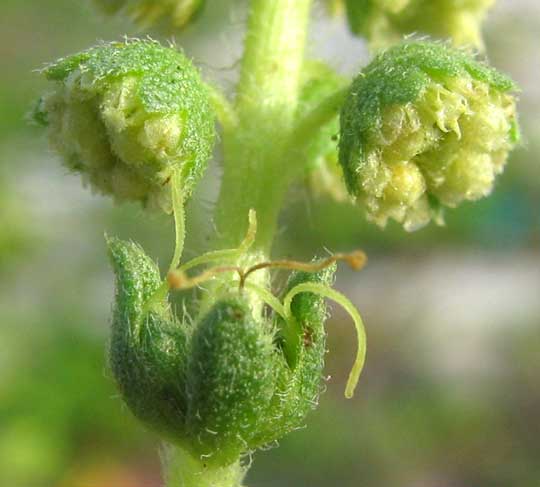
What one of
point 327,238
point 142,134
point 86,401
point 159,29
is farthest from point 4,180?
point 142,134

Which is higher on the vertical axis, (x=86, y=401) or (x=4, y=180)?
(x=4, y=180)

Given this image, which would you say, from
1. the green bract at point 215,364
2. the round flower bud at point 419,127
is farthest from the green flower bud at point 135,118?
the round flower bud at point 419,127

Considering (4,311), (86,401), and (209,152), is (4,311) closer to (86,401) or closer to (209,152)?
(86,401)

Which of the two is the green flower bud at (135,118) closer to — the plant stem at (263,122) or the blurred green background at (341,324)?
the plant stem at (263,122)

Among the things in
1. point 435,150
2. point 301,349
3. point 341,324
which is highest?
point 435,150

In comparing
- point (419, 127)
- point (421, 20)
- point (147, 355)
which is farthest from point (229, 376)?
point (421, 20)

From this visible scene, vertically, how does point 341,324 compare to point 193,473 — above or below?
→ below

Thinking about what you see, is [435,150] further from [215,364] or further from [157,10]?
[157,10]
